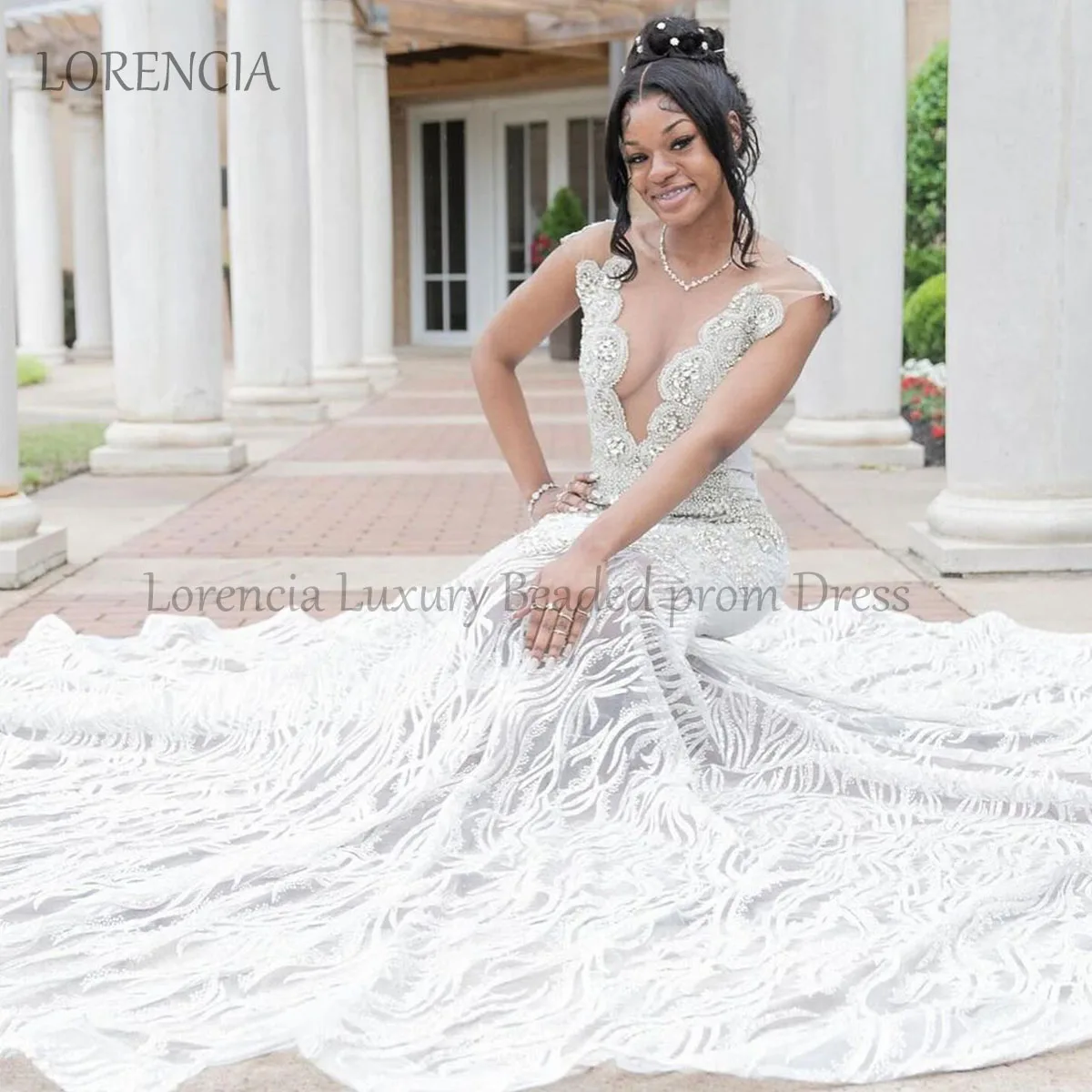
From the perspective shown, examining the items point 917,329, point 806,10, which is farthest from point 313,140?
point 806,10

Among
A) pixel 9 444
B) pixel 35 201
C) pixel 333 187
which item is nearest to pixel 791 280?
pixel 9 444

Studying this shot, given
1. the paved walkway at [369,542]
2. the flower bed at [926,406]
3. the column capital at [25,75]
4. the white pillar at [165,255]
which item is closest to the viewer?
the paved walkway at [369,542]

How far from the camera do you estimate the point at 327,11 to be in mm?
15680

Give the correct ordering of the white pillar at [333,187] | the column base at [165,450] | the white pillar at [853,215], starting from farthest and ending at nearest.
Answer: the white pillar at [333,187] < the column base at [165,450] < the white pillar at [853,215]

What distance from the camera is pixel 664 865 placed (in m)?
2.87

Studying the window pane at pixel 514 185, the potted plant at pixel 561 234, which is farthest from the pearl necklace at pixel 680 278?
Answer: the window pane at pixel 514 185

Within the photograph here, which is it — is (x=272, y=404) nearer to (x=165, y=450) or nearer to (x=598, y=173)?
(x=165, y=450)

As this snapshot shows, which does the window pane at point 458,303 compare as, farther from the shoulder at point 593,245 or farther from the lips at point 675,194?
the lips at point 675,194

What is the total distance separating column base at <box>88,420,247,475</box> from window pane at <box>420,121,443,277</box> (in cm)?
1725

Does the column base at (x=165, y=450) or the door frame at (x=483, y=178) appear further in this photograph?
the door frame at (x=483, y=178)

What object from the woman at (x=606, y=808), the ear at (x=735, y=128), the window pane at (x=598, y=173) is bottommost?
the woman at (x=606, y=808)

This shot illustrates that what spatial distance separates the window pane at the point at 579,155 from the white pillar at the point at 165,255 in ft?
52.2

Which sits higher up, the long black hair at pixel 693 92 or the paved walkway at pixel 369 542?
the long black hair at pixel 693 92

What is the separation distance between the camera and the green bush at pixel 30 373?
62.3ft
